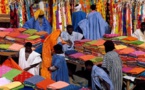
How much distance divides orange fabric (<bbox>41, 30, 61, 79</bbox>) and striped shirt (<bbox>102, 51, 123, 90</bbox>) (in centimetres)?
142

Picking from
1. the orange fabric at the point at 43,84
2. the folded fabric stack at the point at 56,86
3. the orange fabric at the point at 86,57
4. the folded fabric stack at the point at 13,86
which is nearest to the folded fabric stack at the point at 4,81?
the folded fabric stack at the point at 13,86

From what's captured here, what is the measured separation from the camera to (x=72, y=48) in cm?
1143

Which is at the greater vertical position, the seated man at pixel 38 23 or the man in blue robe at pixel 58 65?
the seated man at pixel 38 23

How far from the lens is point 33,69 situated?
10.2m

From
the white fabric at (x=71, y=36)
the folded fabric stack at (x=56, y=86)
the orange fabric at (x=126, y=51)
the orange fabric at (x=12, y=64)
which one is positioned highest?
the white fabric at (x=71, y=36)

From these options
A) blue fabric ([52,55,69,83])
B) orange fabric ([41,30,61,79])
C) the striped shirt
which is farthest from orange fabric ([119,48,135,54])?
orange fabric ([41,30,61,79])

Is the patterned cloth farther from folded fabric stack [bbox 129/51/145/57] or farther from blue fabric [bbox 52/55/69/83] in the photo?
folded fabric stack [bbox 129/51/145/57]

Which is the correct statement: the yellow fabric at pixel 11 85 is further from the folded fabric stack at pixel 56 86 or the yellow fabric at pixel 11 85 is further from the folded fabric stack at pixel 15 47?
the folded fabric stack at pixel 15 47

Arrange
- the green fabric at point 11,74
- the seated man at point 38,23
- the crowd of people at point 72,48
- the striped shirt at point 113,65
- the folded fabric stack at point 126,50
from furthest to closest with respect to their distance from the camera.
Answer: the seated man at point 38,23, the folded fabric stack at point 126,50, the striped shirt at point 113,65, the crowd of people at point 72,48, the green fabric at point 11,74

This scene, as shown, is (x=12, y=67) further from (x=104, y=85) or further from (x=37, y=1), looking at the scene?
(x=37, y=1)

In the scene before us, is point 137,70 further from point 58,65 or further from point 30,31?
point 30,31

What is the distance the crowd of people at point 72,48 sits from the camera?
29.8 feet

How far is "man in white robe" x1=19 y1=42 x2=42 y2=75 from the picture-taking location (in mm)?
10180

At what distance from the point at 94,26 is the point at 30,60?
3.14 metres
